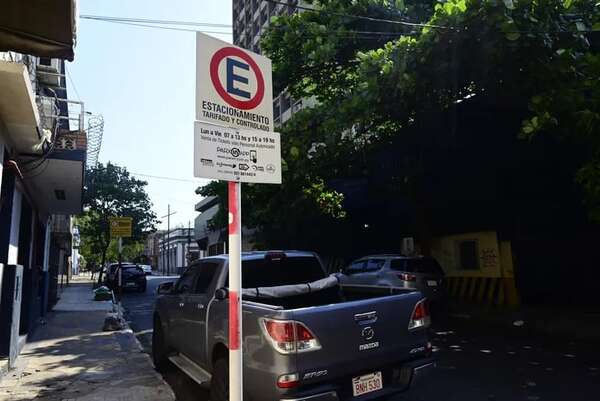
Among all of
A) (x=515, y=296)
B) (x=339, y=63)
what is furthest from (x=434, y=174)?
(x=339, y=63)

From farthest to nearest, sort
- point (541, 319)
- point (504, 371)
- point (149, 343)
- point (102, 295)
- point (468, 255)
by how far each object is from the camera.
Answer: point (102, 295)
point (468, 255)
point (541, 319)
point (149, 343)
point (504, 371)

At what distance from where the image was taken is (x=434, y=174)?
17.5m

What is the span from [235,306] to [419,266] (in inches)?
444

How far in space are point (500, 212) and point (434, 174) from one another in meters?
2.64

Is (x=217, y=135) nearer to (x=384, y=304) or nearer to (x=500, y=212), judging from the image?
(x=384, y=304)

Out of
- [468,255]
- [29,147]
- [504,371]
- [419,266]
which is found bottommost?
[504,371]

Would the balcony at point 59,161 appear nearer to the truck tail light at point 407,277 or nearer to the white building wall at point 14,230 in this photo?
the white building wall at point 14,230

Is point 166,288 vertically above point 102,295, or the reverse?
point 166,288

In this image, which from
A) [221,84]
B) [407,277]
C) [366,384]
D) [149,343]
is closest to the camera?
[221,84]

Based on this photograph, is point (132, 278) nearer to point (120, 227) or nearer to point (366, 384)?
point (120, 227)

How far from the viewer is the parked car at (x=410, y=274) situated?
44.5ft

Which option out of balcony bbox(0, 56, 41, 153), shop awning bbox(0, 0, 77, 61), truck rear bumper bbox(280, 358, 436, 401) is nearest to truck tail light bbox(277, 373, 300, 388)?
truck rear bumper bbox(280, 358, 436, 401)

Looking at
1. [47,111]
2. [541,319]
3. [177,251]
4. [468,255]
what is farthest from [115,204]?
[177,251]

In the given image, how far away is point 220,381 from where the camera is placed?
16.2ft
